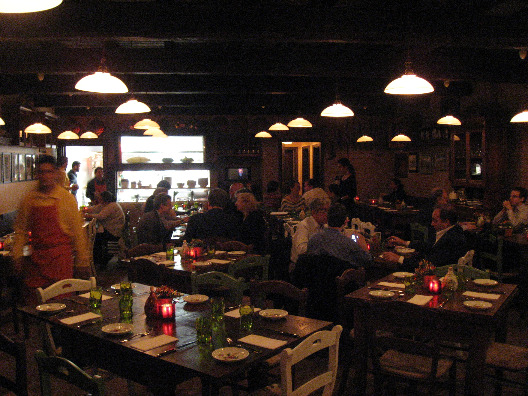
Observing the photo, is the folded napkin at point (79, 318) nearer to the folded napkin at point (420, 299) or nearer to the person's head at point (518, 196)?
the folded napkin at point (420, 299)

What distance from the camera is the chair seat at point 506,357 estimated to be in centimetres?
331

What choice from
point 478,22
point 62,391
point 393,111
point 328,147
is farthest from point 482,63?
point 62,391

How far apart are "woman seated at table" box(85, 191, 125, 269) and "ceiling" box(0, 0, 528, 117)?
2183 mm

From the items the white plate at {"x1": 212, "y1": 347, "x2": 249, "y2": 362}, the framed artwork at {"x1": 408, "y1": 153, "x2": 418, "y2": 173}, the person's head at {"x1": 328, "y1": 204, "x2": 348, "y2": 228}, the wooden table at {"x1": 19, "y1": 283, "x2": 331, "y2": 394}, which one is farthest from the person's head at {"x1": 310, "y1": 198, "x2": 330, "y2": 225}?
the framed artwork at {"x1": 408, "y1": 153, "x2": 418, "y2": 173}

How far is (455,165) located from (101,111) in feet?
27.3

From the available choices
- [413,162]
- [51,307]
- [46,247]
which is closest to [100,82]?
[46,247]

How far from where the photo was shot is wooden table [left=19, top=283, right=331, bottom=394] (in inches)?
96.9

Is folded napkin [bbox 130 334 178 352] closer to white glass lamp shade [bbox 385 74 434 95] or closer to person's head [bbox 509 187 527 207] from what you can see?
white glass lamp shade [bbox 385 74 434 95]

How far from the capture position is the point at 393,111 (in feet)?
43.1

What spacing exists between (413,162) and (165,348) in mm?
11449

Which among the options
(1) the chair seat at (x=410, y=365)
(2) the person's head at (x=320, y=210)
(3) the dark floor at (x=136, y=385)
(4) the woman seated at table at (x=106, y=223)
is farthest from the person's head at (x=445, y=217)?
(4) the woman seated at table at (x=106, y=223)

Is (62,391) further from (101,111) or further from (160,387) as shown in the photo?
(101,111)

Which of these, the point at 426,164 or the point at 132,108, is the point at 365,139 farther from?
the point at 132,108

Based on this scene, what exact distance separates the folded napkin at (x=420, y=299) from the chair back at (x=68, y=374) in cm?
219
